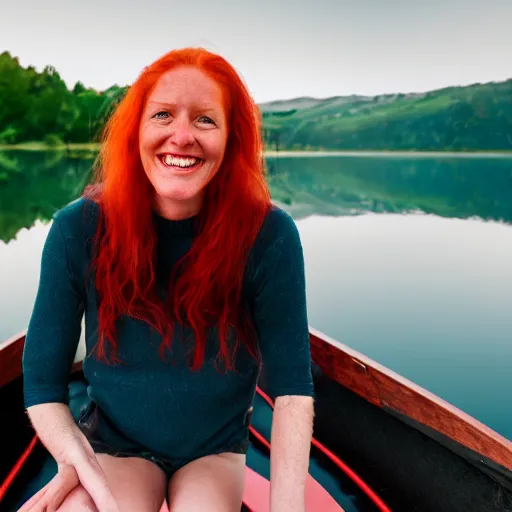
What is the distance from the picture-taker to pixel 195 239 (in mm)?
1012

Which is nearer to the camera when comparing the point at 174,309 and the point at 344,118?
the point at 174,309

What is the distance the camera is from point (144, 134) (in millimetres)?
982

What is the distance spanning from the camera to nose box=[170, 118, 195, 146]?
94 cm

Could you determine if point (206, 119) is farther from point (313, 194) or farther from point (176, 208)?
point (313, 194)

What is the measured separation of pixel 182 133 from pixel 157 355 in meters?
0.42

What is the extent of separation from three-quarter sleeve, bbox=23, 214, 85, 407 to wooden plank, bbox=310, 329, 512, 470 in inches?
45.1

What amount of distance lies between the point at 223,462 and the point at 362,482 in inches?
40.5

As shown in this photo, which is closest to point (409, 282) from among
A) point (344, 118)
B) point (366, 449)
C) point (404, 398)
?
point (366, 449)

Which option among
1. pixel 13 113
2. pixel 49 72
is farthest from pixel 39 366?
pixel 49 72

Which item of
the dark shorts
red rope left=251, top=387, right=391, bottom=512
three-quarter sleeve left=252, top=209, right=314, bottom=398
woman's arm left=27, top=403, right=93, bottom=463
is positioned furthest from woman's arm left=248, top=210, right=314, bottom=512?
red rope left=251, top=387, right=391, bottom=512

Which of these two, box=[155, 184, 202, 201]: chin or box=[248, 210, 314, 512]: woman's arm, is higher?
box=[155, 184, 202, 201]: chin

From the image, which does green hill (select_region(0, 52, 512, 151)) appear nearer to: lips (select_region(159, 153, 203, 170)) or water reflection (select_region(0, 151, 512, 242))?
water reflection (select_region(0, 151, 512, 242))

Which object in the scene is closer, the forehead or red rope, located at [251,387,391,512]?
the forehead

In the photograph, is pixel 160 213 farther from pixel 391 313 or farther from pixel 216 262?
pixel 391 313
